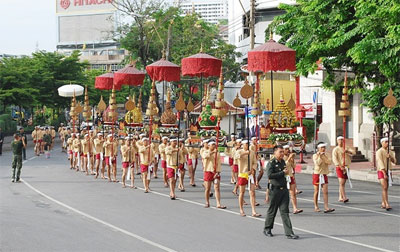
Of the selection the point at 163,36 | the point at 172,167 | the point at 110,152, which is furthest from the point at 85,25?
the point at 172,167

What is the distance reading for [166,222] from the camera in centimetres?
1296

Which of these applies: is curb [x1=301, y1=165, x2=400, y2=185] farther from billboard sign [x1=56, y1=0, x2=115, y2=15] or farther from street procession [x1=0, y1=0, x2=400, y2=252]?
billboard sign [x1=56, y1=0, x2=115, y2=15]

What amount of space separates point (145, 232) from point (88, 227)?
1.36 metres

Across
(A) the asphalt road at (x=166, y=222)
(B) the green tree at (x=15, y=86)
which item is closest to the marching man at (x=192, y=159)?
(A) the asphalt road at (x=166, y=222)

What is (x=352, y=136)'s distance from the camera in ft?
105

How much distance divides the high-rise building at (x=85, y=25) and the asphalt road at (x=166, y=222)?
4266 inches

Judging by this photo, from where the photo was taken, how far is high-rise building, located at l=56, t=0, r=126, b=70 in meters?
127

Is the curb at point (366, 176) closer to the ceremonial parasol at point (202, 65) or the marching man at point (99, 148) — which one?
the ceremonial parasol at point (202, 65)

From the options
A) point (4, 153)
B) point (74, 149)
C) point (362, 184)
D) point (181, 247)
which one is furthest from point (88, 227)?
point (4, 153)

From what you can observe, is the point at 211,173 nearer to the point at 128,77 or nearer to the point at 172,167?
the point at 172,167

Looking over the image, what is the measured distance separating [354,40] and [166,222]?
Answer: 11.6m

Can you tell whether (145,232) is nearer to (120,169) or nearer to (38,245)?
(38,245)

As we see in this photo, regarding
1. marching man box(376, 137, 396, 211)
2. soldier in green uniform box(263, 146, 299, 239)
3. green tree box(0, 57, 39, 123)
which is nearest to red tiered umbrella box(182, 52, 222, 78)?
marching man box(376, 137, 396, 211)

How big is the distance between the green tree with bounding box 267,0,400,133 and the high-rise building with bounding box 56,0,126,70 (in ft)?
337
